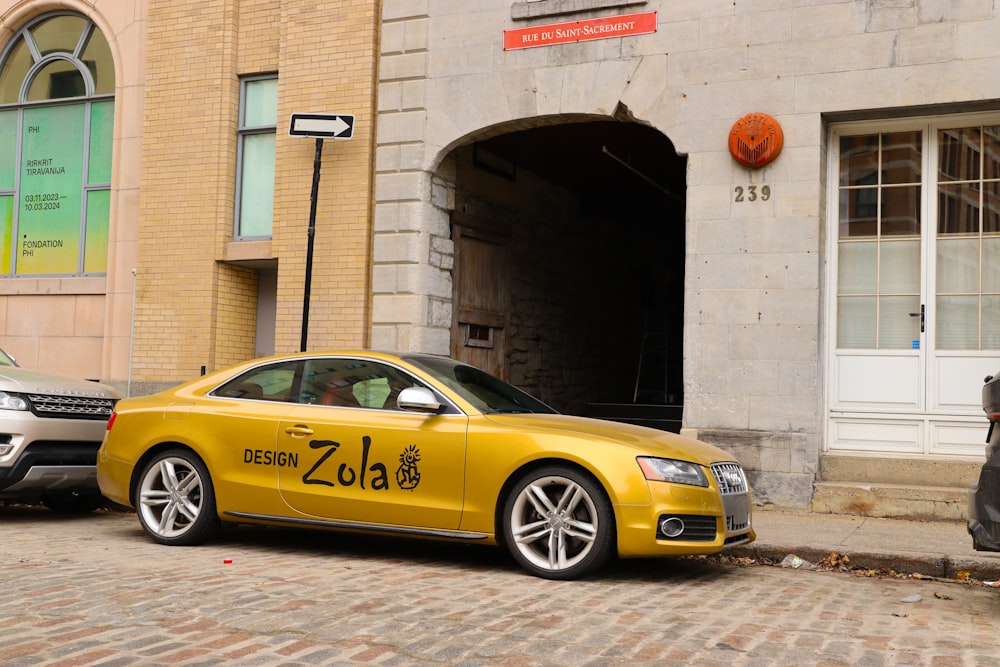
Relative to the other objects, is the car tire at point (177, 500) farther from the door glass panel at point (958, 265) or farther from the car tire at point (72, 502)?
the door glass panel at point (958, 265)

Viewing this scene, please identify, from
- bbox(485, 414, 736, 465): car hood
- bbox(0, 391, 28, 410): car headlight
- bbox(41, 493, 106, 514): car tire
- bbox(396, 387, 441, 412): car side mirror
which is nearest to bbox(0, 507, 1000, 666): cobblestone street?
bbox(485, 414, 736, 465): car hood

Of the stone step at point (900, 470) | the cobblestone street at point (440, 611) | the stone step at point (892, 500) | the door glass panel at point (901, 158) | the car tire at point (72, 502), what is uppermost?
the door glass panel at point (901, 158)

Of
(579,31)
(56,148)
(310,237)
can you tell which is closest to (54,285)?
(56,148)

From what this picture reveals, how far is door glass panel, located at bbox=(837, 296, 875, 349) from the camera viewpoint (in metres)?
10.8

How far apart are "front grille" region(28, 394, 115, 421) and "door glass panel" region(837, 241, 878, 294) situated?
709 centimetres

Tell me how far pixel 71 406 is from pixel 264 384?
8.36ft

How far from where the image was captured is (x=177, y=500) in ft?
26.5

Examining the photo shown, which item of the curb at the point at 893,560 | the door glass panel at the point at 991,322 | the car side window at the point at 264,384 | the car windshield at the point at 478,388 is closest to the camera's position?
the curb at the point at 893,560

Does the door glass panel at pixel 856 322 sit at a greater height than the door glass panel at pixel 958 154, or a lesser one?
lesser

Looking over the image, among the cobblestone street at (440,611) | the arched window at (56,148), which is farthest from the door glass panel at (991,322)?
the arched window at (56,148)

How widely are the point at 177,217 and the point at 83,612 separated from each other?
30.0 feet

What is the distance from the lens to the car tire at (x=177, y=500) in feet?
26.1

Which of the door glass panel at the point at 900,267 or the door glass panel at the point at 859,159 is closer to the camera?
the door glass panel at the point at 900,267

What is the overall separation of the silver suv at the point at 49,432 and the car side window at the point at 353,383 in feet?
9.09
